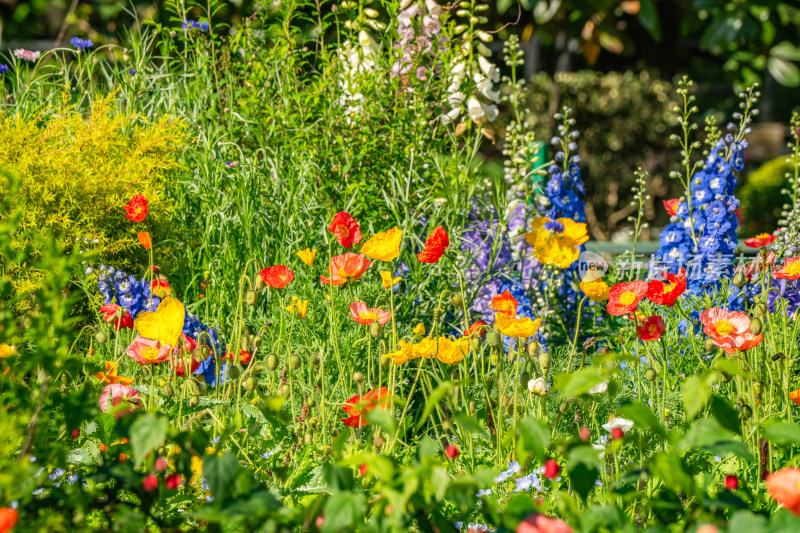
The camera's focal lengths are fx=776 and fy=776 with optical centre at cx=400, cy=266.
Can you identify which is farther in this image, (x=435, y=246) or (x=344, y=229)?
(x=344, y=229)

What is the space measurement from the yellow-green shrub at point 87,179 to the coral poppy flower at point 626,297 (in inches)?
63.7

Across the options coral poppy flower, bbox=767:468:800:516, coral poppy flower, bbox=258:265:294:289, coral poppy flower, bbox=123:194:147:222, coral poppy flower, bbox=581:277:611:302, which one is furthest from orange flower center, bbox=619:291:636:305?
coral poppy flower, bbox=123:194:147:222

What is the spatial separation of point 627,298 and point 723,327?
0.24 meters

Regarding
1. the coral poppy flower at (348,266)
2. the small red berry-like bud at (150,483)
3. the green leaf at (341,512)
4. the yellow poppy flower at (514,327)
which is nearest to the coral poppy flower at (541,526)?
the green leaf at (341,512)

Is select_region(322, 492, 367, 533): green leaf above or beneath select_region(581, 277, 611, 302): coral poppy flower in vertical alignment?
above

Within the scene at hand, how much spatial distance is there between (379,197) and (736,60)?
8523 millimetres

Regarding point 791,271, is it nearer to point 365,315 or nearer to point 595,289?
point 595,289

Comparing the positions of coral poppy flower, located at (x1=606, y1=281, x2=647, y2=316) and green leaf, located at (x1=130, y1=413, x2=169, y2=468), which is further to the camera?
coral poppy flower, located at (x1=606, y1=281, x2=647, y2=316)

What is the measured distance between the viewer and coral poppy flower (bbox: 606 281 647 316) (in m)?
1.88

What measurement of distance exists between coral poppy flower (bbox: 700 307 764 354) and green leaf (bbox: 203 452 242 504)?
1254 millimetres

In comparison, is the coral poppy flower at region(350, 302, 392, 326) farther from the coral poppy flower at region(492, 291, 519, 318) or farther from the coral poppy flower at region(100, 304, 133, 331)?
the coral poppy flower at region(100, 304, 133, 331)

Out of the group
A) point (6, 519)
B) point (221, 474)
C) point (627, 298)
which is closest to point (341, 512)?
point (221, 474)

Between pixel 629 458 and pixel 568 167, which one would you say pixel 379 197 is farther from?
pixel 629 458

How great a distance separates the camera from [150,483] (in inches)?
48.7
